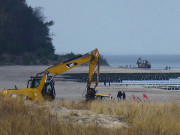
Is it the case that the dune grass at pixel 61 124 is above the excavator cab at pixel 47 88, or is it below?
below

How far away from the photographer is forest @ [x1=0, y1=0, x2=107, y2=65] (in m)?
80.8

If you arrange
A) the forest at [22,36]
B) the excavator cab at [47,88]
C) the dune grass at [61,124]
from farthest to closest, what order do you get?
the forest at [22,36] → the excavator cab at [47,88] → the dune grass at [61,124]

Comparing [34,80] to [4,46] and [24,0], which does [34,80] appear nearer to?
[4,46]

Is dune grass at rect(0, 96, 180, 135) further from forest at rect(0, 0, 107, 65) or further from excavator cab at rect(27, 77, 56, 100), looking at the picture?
forest at rect(0, 0, 107, 65)

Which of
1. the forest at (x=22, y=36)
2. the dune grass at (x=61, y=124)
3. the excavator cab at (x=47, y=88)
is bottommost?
the dune grass at (x=61, y=124)

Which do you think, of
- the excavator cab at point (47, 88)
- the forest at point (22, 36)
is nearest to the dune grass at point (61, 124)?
the excavator cab at point (47, 88)

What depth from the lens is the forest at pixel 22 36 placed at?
80.8 meters

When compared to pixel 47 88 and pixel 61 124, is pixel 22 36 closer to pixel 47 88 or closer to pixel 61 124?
pixel 47 88

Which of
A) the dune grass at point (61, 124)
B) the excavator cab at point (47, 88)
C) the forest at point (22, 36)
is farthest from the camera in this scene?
the forest at point (22, 36)

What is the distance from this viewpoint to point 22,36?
8662 cm

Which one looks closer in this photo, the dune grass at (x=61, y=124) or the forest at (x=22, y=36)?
the dune grass at (x=61, y=124)

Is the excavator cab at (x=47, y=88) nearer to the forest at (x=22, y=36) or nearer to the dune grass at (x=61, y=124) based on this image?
the dune grass at (x=61, y=124)

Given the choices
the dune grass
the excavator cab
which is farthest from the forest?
the dune grass

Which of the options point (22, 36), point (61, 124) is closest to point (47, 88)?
point (61, 124)
